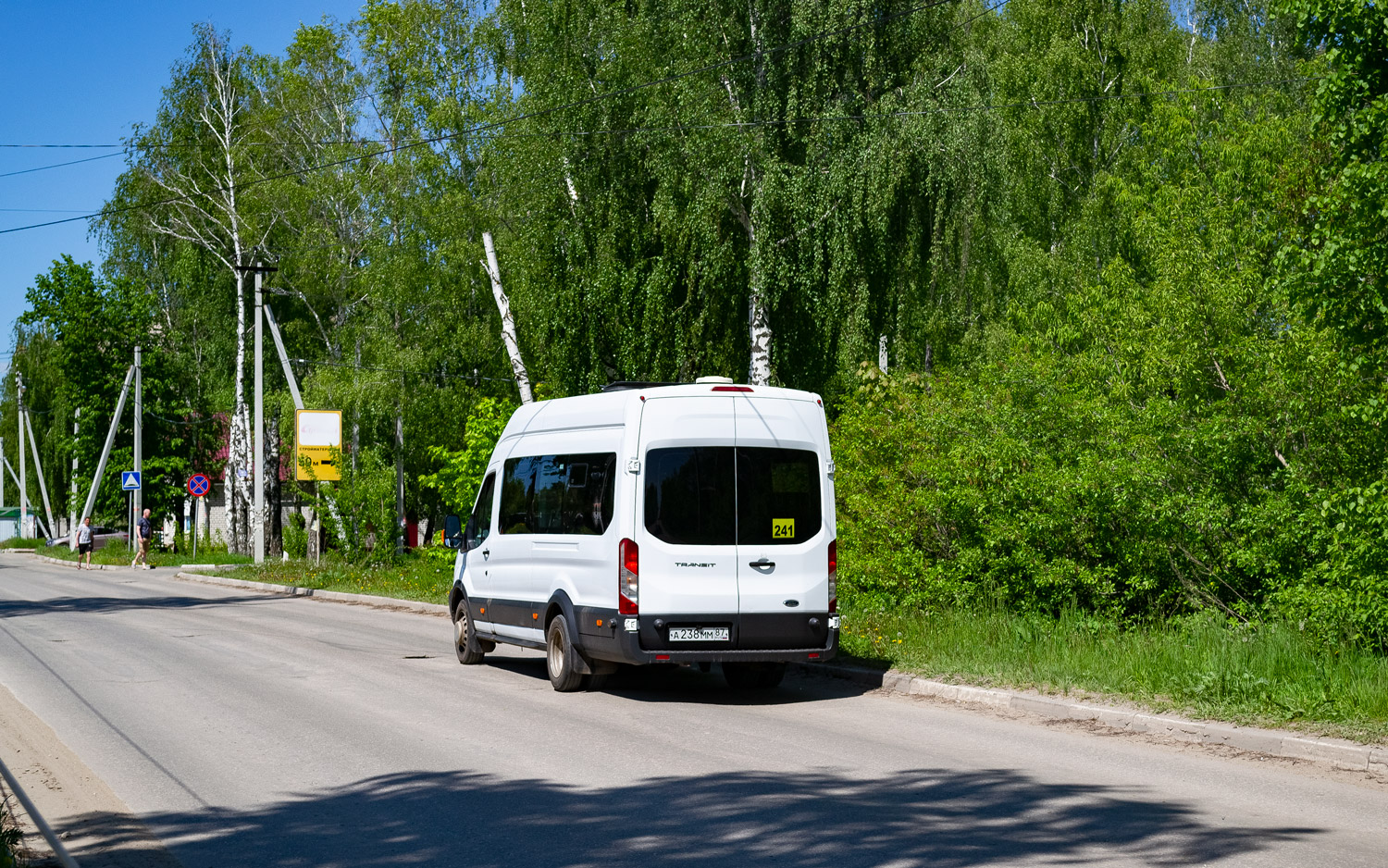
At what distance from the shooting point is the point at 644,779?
8.01 metres

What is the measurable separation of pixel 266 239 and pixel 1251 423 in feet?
121

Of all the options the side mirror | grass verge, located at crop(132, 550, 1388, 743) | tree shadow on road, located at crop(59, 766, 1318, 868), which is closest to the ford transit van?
grass verge, located at crop(132, 550, 1388, 743)

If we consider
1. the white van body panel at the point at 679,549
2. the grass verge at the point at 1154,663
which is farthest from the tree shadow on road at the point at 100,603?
the grass verge at the point at 1154,663

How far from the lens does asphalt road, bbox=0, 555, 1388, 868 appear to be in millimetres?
6336

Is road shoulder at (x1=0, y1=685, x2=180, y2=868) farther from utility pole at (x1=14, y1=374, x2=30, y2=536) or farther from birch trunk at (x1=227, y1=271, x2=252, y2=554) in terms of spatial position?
utility pole at (x1=14, y1=374, x2=30, y2=536)

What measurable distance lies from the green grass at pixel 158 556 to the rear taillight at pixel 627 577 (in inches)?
1325

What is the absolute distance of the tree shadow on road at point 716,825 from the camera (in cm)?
616

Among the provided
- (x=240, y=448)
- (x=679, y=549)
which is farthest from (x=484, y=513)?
(x=240, y=448)

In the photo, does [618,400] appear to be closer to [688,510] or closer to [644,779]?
[688,510]

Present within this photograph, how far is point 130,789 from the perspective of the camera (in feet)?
25.8

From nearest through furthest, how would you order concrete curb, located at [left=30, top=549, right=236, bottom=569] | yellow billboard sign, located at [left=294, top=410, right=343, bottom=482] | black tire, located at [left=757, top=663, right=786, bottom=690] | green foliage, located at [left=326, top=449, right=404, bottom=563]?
1. black tire, located at [left=757, top=663, right=786, bottom=690]
2. green foliage, located at [left=326, top=449, right=404, bottom=563]
3. yellow billboard sign, located at [left=294, top=410, right=343, bottom=482]
4. concrete curb, located at [left=30, top=549, right=236, bottom=569]

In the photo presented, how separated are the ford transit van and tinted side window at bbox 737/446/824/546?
0.01 meters

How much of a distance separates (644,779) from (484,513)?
7013 mm

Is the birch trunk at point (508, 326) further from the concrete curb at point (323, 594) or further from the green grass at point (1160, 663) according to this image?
the green grass at point (1160, 663)
